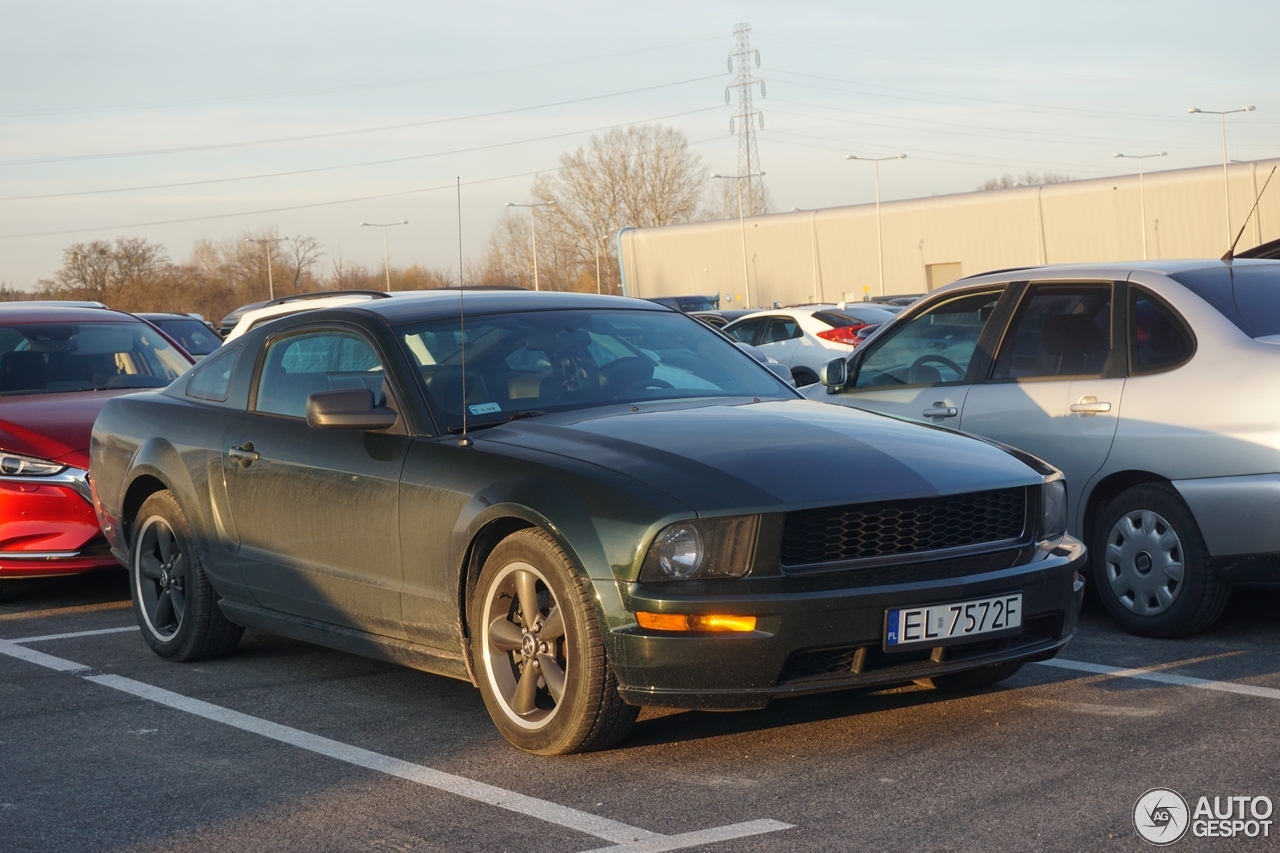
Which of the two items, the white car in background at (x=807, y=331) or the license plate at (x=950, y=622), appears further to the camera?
the white car in background at (x=807, y=331)

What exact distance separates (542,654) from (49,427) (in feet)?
15.3

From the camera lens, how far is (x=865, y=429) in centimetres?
516

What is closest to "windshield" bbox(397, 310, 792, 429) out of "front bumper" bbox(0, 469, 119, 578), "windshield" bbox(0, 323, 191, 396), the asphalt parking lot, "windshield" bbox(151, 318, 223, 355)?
the asphalt parking lot

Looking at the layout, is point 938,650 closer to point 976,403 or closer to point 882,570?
point 882,570

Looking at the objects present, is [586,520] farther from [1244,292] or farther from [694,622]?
[1244,292]

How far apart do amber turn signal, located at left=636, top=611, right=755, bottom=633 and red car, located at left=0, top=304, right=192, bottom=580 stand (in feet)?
15.3

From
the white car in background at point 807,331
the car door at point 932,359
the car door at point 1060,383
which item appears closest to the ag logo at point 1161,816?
the car door at point 1060,383

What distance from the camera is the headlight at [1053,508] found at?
5004 mm

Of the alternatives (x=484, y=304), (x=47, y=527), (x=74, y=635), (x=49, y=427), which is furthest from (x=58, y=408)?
(x=484, y=304)

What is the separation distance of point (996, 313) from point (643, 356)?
2262 mm

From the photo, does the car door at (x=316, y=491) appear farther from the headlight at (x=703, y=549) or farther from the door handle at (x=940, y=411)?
the door handle at (x=940, y=411)

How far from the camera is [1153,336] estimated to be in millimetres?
6590

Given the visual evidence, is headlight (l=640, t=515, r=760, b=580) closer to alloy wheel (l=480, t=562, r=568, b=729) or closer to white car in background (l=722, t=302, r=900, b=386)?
alloy wheel (l=480, t=562, r=568, b=729)
